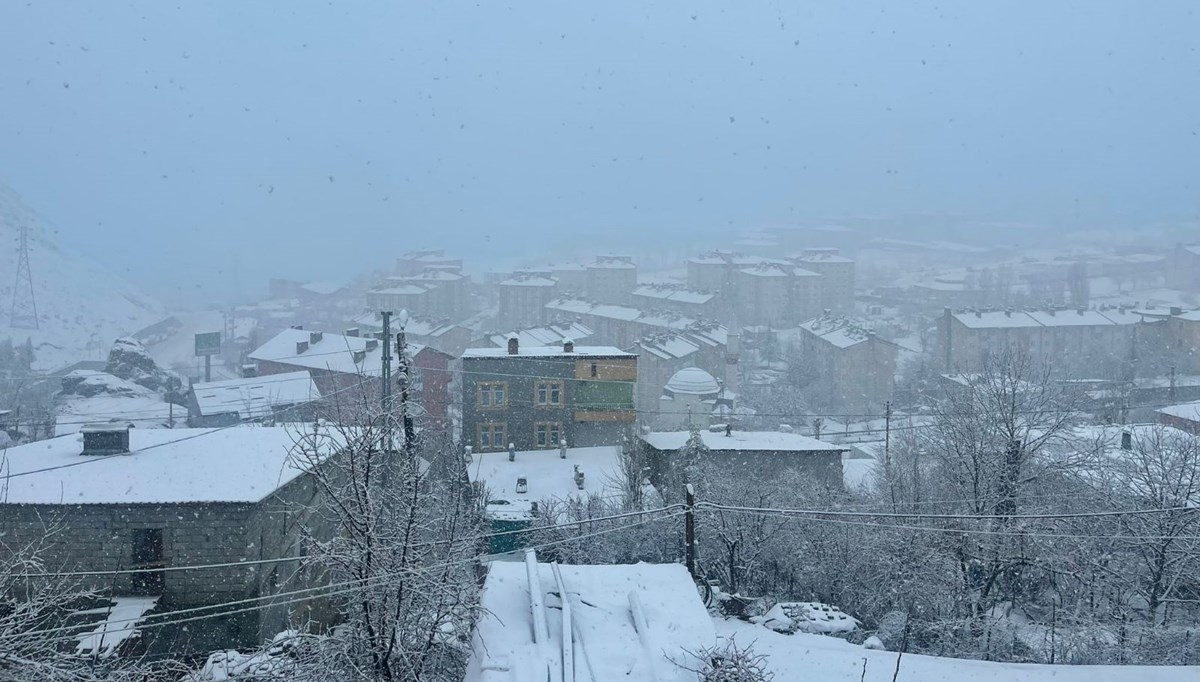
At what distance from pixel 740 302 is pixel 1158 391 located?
28590 millimetres

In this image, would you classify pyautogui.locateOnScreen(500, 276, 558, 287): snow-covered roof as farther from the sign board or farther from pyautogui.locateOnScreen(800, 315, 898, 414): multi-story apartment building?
pyautogui.locateOnScreen(800, 315, 898, 414): multi-story apartment building

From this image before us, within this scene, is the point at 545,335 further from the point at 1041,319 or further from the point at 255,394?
the point at 1041,319

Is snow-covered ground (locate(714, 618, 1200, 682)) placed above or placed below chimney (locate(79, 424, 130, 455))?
below

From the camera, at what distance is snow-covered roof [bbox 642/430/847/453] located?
17.0 metres

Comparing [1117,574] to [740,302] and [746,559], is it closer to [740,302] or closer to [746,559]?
[746,559]

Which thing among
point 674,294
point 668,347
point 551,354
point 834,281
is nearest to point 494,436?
point 551,354

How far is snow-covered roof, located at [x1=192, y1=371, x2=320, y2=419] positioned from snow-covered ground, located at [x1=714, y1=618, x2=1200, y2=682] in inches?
775

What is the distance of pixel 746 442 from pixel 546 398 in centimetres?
667

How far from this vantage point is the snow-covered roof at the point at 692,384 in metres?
27.8

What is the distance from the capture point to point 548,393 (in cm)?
2214

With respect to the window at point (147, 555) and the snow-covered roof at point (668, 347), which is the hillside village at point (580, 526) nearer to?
the window at point (147, 555)

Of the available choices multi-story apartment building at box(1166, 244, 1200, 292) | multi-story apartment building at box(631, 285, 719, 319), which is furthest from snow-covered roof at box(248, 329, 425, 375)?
multi-story apartment building at box(1166, 244, 1200, 292)

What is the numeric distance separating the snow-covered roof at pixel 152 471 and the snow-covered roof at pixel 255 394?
1366 centimetres

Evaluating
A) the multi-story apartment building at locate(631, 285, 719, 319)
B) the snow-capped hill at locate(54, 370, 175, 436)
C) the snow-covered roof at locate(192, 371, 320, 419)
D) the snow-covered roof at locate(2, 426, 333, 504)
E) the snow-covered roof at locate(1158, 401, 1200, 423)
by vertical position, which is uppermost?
the multi-story apartment building at locate(631, 285, 719, 319)
